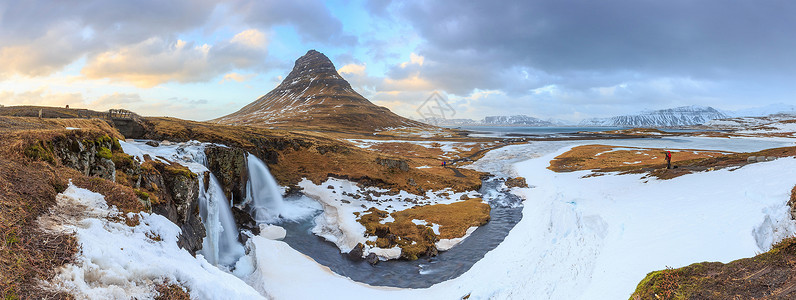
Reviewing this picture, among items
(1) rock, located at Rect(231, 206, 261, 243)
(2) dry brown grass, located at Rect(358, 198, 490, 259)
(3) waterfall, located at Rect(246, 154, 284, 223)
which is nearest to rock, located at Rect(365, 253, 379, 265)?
(2) dry brown grass, located at Rect(358, 198, 490, 259)

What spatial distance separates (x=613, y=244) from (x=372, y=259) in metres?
17.2

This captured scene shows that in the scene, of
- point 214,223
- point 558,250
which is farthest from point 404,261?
point 214,223

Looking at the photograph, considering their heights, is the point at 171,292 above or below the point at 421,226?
above

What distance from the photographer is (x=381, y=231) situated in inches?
1169

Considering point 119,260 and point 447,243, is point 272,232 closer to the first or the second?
point 447,243

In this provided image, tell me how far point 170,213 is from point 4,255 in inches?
426

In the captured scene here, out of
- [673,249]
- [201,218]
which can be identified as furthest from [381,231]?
[673,249]

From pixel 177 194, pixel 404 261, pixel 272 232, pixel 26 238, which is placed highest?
pixel 26 238

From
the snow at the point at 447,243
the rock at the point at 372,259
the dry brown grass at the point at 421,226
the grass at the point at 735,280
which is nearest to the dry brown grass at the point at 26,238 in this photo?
the grass at the point at 735,280

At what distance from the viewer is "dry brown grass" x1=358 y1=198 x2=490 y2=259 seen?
90.9 ft

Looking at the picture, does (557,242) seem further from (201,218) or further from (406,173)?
(406,173)

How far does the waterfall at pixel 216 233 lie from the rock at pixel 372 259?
9.91 metres

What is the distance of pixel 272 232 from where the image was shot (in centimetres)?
3042

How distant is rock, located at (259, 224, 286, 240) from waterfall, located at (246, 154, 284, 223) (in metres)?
2.73
